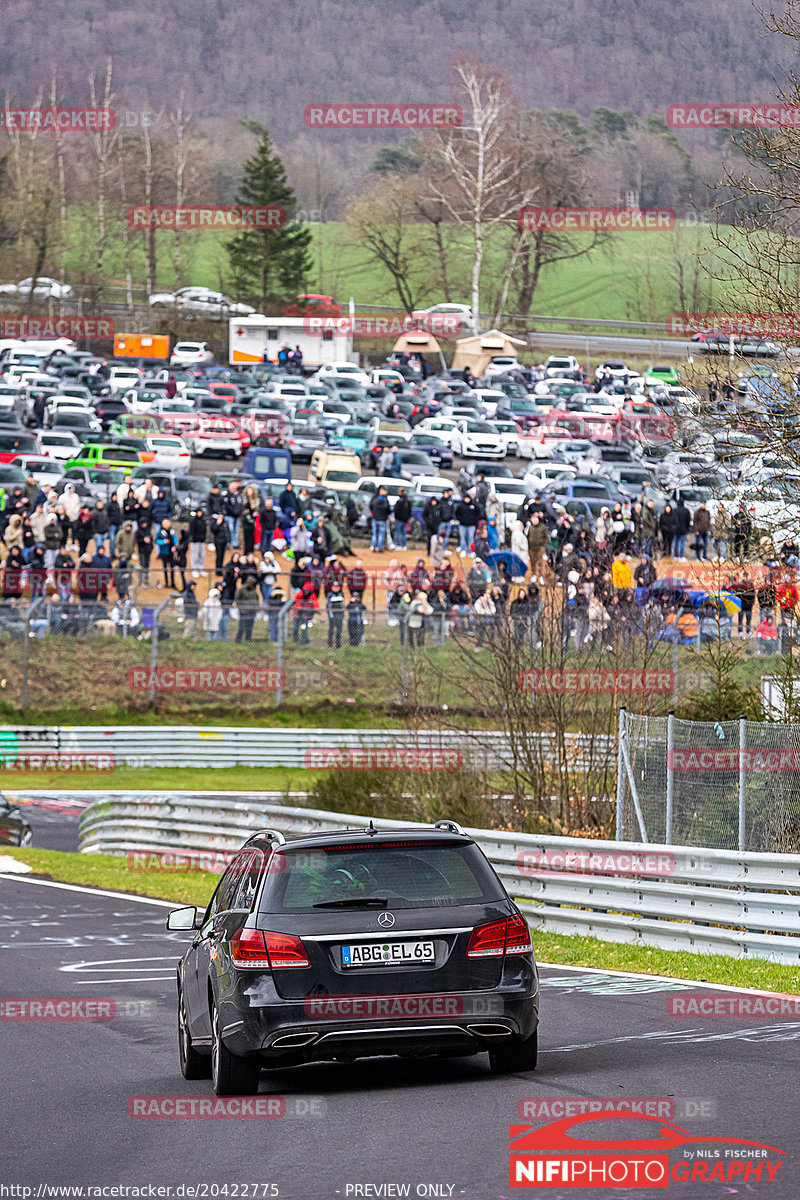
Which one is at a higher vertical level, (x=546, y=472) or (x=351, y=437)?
(x=351, y=437)

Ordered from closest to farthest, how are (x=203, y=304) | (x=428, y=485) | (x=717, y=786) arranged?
(x=717, y=786) → (x=428, y=485) → (x=203, y=304)

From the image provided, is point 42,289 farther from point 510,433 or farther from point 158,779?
point 158,779

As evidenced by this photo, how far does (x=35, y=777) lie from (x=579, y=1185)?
1154 inches

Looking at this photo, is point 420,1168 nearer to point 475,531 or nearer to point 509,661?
point 509,661

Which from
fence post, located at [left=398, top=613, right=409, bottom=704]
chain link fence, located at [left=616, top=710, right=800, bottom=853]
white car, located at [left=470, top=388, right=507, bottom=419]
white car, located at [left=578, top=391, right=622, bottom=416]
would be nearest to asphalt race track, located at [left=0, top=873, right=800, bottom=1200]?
chain link fence, located at [left=616, top=710, right=800, bottom=853]

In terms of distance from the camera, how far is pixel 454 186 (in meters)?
124

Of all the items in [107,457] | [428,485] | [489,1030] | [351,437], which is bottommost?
[489,1030]

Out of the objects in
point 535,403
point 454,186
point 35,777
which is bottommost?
point 35,777

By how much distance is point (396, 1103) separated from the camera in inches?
324

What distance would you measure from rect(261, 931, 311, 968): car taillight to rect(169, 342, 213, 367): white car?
77.4m

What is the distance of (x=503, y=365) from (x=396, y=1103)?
7727cm

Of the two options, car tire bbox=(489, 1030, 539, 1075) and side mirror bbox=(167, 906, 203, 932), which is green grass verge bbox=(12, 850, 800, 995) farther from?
side mirror bbox=(167, 906, 203, 932)

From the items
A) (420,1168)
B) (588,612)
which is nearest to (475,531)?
(588,612)

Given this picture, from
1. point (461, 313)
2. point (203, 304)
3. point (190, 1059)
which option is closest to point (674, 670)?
point (190, 1059)
